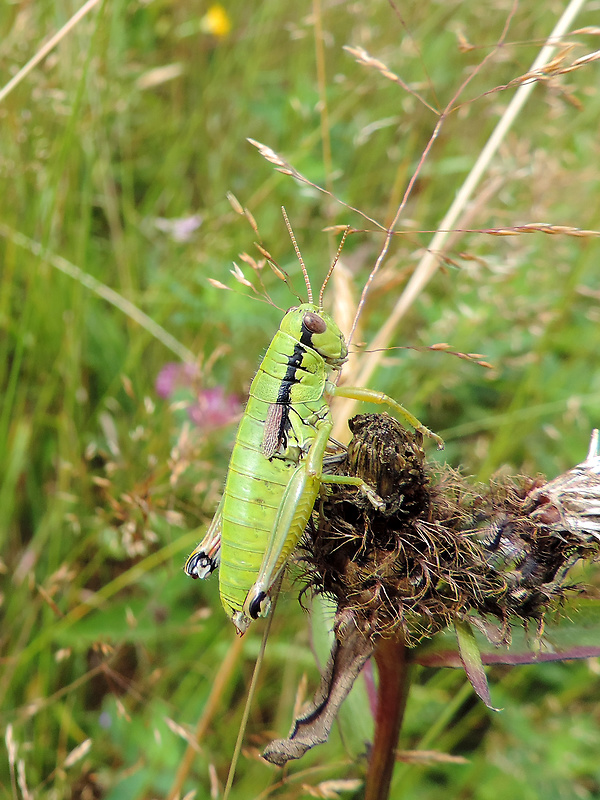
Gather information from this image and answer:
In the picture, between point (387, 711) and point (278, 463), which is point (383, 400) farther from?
point (387, 711)

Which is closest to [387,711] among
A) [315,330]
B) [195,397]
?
[315,330]

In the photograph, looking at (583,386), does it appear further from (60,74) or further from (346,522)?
(60,74)

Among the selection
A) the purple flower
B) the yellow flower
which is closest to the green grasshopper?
the purple flower

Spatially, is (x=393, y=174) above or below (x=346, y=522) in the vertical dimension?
above

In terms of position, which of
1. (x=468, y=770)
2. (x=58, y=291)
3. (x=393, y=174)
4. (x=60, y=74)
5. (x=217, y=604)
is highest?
(x=60, y=74)

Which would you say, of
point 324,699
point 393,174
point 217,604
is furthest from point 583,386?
point 324,699

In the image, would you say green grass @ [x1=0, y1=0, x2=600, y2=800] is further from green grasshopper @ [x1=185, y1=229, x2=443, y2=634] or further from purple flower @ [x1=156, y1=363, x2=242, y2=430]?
green grasshopper @ [x1=185, y1=229, x2=443, y2=634]
